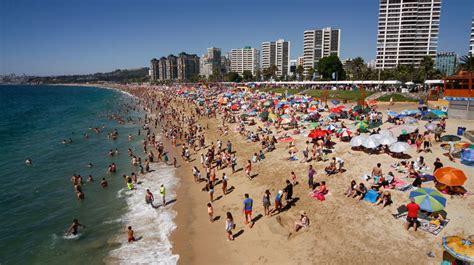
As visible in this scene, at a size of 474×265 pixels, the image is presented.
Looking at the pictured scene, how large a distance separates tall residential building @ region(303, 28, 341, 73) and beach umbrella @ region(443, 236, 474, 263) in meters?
138

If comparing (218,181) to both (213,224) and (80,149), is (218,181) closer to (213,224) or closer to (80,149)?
(213,224)

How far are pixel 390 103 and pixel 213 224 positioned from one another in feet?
105

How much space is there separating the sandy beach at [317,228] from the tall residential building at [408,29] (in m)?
99.1

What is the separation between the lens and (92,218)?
14.0 m

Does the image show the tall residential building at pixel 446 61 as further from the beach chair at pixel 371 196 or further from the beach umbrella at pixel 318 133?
the beach chair at pixel 371 196

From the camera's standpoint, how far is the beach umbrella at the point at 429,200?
9.73 meters

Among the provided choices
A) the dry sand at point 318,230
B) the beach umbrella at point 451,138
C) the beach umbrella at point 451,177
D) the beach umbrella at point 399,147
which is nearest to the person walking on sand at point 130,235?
the dry sand at point 318,230

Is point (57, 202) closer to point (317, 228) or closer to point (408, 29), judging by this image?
point (317, 228)

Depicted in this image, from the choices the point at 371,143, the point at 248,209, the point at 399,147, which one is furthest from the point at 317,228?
the point at 371,143

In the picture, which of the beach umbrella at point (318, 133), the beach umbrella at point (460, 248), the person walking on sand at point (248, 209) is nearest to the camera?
the beach umbrella at point (460, 248)

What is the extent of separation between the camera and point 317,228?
35.8 ft

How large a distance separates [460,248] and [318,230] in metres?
4.29

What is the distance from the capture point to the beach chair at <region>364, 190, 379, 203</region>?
11.8m

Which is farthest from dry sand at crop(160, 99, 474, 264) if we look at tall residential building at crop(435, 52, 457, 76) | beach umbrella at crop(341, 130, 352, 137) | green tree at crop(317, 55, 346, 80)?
tall residential building at crop(435, 52, 457, 76)
